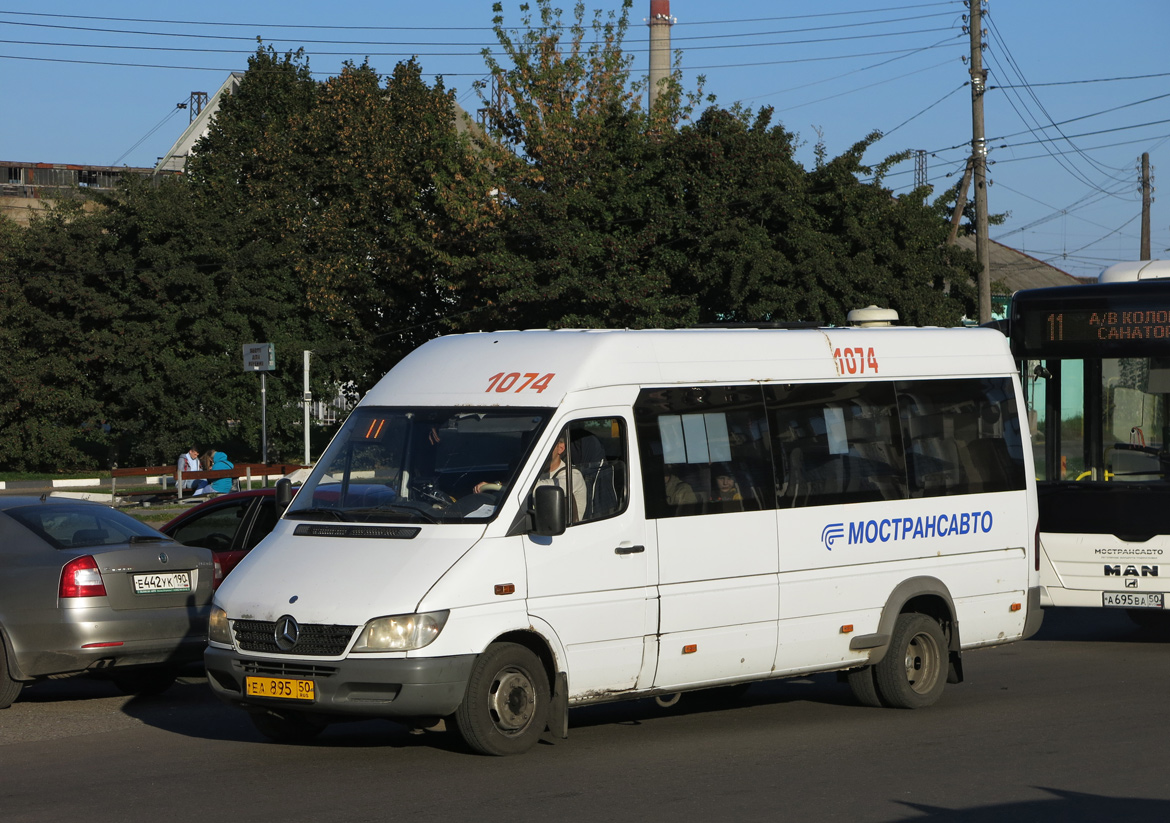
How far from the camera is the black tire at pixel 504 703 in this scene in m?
7.80

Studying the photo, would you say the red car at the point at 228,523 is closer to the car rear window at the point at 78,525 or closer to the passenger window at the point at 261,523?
the passenger window at the point at 261,523

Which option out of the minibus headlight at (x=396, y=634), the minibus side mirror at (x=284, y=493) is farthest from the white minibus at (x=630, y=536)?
the minibus side mirror at (x=284, y=493)

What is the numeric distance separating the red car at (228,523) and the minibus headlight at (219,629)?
3.77 meters

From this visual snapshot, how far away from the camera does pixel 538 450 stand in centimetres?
831

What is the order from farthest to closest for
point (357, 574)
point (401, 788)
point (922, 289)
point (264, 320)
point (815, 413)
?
point (264, 320) → point (922, 289) → point (815, 413) → point (357, 574) → point (401, 788)

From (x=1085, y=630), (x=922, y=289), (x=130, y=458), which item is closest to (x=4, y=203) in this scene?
(x=130, y=458)

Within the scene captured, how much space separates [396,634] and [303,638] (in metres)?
0.56

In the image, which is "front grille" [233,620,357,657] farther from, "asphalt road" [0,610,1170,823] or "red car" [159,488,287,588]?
"red car" [159,488,287,588]

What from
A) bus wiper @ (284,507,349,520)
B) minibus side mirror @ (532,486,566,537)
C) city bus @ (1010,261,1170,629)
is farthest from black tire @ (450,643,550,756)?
city bus @ (1010,261,1170,629)

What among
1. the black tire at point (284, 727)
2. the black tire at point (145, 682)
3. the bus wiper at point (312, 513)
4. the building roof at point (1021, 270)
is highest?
the building roof at point (1021, 270)

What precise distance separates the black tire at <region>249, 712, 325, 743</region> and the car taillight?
1.88 m

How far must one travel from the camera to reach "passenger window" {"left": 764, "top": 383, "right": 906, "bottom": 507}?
962 centimetres

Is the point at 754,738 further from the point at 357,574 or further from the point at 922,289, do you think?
the point at 922,289

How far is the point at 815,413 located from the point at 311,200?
128ft
